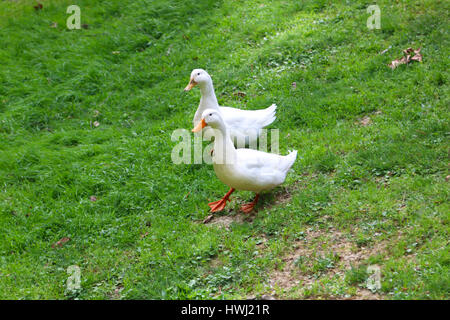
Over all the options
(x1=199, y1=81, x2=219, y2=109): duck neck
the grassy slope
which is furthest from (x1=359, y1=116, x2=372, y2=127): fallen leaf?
(x1=199, y1=81, x2=219, y2=109): duck neck

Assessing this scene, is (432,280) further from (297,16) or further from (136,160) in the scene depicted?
(297,16)

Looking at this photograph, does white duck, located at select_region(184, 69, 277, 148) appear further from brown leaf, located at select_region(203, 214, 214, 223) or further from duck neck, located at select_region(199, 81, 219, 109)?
brown leaf, located at select_region(203, 214, 214, 223)

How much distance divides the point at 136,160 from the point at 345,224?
3071 millimetres

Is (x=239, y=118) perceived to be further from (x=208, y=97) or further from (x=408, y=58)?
(x=408, y=58)

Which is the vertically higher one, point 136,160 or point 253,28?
point 253,28

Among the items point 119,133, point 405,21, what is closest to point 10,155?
point 119,133

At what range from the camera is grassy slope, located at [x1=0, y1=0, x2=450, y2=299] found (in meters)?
4.72

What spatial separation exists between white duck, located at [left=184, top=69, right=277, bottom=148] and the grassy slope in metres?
0.47

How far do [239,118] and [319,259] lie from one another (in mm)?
2417

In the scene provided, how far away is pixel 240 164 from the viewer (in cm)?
525

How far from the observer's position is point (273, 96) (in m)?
7.57

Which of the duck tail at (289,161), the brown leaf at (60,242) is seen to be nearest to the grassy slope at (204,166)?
the brown leaf at (60,242)

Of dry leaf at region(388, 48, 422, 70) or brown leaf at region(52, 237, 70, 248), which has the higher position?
dry leaf at region(388, 48, 422, 70)

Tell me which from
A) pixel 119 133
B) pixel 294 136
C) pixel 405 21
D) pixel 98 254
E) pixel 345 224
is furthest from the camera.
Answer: pixel 405 21
